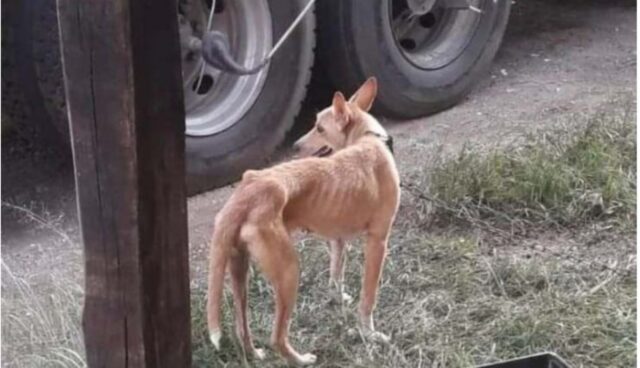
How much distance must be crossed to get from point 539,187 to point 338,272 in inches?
38.7

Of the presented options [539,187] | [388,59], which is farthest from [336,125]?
[388,59]

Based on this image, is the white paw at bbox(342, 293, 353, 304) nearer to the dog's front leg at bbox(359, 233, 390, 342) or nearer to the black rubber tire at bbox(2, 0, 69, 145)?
the dog's front leg at bbox(359, 233, 390, 342)

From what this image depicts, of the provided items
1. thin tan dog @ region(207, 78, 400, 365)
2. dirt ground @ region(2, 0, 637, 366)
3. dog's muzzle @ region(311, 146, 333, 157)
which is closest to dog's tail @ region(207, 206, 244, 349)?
thin tan dog @ region(207, 78, 400, 365)

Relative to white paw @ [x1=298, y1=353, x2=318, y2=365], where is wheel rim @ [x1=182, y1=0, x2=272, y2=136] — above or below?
above

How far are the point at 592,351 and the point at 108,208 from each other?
1389mm

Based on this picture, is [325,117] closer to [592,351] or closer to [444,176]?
[592,351]

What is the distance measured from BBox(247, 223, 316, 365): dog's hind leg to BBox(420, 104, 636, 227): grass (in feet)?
4.07

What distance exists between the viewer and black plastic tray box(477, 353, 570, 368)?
99.3 inches

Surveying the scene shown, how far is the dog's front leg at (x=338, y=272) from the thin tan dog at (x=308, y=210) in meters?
0.17

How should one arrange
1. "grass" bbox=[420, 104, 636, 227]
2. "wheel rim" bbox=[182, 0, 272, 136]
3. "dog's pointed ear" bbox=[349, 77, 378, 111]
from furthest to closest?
"wheel rim" bbox=[182, 0, 272, 136] < "grass" bbox=[420, 104, 636, 227] < "dog's pointed ear" bbox=[349, 77, 378, 111]

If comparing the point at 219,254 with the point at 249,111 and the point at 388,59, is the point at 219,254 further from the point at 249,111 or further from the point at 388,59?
the point at 388,59

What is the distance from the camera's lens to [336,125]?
9.06ft

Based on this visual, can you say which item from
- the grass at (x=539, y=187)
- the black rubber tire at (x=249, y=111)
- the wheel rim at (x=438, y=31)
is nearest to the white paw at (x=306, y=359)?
the grass at (x=539, y=187)

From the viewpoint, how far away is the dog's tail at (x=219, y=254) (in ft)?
8.26
